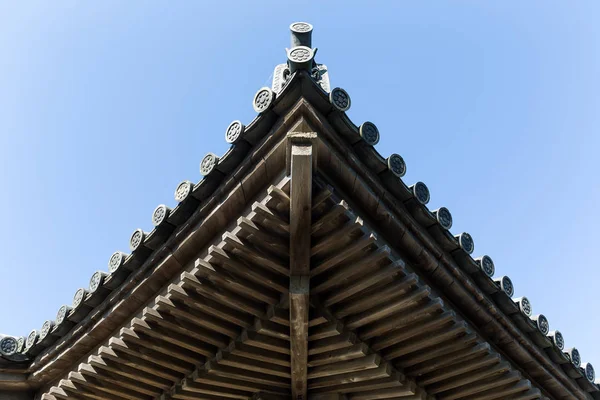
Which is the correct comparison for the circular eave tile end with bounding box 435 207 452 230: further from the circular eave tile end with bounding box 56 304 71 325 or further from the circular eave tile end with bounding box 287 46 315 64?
the circular eave tile end with bounding box 56 304 71 325

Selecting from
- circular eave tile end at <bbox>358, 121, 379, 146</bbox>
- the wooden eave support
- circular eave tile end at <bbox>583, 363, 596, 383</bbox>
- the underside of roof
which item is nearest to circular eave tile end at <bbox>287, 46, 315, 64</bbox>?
the underside of roof

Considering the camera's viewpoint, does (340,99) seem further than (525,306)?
No

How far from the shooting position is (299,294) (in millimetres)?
6605

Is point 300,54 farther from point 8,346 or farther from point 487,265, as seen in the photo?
point 8,346

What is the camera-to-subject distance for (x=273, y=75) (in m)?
7.47

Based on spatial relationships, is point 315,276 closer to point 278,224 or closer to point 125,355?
point 278,224

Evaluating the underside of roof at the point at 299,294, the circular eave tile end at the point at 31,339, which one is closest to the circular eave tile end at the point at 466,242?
the underside of roof at the point at 299,294

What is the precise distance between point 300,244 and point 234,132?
56.0 inches

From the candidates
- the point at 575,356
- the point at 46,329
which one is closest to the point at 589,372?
the point at 575,356

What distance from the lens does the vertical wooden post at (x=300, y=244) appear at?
18.8 ft

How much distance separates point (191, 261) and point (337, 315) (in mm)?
1922

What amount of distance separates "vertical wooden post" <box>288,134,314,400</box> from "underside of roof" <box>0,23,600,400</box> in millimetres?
16

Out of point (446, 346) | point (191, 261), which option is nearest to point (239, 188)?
point (191, 261)

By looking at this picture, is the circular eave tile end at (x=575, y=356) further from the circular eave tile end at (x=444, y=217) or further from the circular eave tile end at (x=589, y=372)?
the circular eave tile end at (x=444, y=217)
